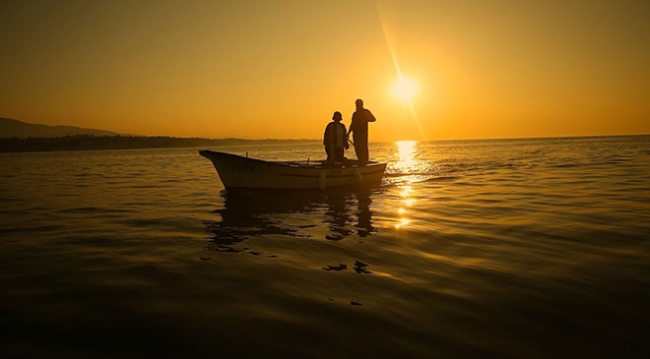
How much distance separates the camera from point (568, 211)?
1036 cm

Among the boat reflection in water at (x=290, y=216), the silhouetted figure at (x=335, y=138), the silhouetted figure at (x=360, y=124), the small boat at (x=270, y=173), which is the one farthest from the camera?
the silhouetted figure at (x=360, y=124)

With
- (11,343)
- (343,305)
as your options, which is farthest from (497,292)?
(11,343)

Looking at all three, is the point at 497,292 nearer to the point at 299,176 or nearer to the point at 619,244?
the point at 619,244

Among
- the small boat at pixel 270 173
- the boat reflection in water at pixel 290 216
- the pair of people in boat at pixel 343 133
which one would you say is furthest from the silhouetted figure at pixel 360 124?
the boat reflection in water at pixel 290 216

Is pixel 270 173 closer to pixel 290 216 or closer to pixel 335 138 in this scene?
pixel 335 138

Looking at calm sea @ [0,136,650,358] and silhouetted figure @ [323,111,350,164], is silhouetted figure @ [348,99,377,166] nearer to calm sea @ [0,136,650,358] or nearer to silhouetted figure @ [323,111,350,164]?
silhouetted figure @ [323,111,350,164]

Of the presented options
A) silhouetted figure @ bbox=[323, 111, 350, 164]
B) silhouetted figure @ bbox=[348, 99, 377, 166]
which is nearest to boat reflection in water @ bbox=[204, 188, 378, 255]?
silhouetted figure @ bbox=[323, 111, 350, 164]

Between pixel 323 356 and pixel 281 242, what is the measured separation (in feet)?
14.7

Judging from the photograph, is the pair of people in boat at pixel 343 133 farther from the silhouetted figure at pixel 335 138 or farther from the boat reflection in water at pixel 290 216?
the boat reflection in water at pixel 290 216

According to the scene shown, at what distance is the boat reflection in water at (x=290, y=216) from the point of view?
838 centimetres

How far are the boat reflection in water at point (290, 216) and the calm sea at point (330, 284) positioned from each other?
103 millimetres

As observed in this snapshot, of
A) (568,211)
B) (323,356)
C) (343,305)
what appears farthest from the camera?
(568,211)

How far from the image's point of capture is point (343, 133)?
16.5 m

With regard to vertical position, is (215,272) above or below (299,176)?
below
